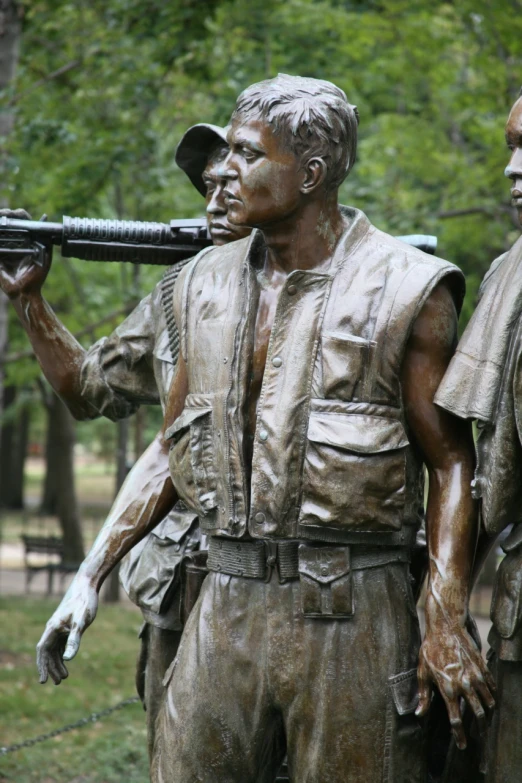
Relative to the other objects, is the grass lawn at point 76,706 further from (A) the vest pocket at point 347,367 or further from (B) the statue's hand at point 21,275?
(A) the vest pocket at point 347,367

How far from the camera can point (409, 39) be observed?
1143 centimetres

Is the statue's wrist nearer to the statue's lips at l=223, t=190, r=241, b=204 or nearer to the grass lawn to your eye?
the statue's lips at l=223, t=190, r=241, b=204

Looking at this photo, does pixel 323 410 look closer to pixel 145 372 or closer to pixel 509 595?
pixel 509 595

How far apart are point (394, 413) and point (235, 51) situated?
375 inches

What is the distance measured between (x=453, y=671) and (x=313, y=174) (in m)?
1.39

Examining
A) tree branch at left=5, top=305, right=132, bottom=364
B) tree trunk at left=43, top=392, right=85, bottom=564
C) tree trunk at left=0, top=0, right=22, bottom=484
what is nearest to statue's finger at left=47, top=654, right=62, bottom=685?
tree trunk at left=0, top=0, right=22, bottom=484

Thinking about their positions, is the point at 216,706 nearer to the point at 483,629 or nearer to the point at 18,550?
the point at 483,629

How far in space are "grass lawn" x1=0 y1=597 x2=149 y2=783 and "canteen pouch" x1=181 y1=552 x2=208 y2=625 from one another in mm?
3807

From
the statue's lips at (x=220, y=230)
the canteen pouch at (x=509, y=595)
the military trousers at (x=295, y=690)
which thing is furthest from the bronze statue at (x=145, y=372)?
the canteen pouch at (x=509, y=595)

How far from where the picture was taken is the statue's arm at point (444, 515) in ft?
10.7

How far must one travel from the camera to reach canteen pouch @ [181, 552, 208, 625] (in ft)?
12.6

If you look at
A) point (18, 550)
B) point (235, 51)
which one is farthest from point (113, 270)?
point (18, 550)

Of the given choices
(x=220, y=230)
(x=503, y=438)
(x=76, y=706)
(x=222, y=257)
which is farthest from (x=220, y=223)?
(x=76, y=706)

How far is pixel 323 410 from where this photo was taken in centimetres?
334
